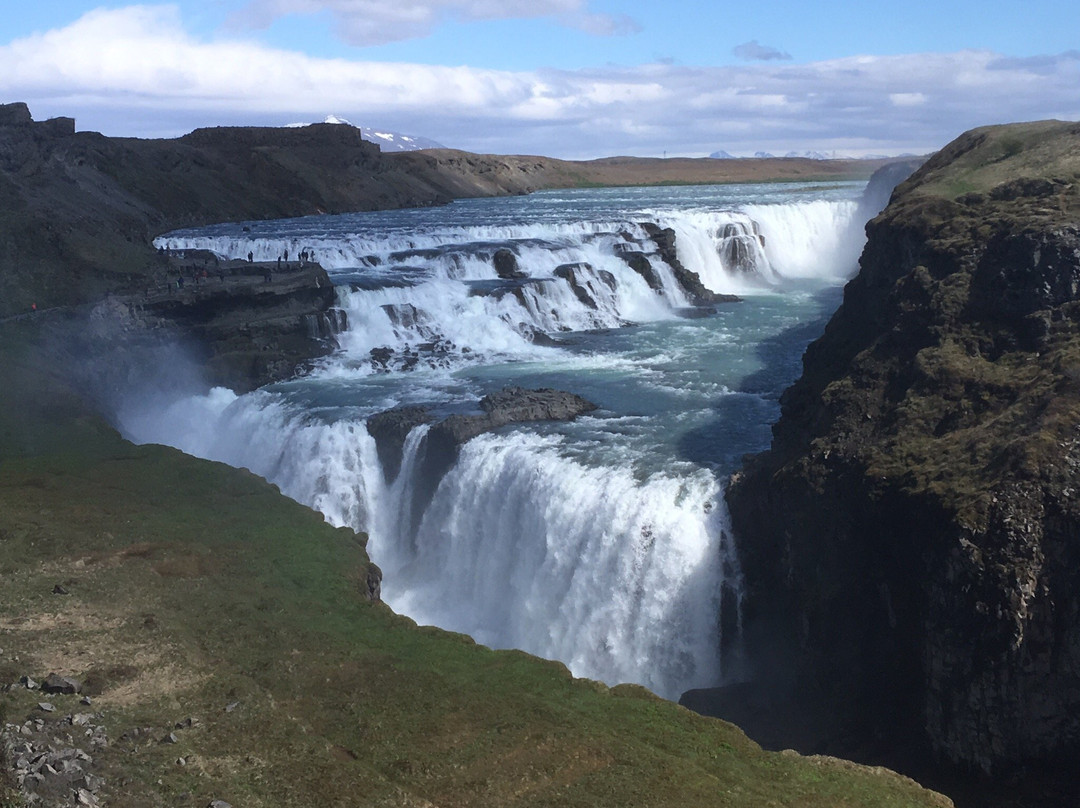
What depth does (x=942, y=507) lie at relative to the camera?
18.5 metres

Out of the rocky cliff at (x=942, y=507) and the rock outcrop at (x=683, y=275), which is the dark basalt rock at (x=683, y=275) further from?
the rocky cliff at (x=942, y=507)

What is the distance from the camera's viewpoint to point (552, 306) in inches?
1893

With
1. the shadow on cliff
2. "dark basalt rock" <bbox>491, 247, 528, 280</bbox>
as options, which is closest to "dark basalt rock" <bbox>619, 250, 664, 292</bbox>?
"dark basalt rock" <bbox>491, 247, 528, 280</bbox>

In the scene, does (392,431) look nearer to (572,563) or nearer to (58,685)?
(572,563)

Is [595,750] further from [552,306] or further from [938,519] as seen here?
[552,306]

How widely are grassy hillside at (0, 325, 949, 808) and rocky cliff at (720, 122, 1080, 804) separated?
12.5 feet

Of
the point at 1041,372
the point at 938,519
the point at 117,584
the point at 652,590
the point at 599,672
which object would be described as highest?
the point at 1041,372

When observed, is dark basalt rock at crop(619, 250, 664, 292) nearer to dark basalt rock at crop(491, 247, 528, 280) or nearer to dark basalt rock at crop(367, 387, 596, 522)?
dark basalt rock at crop(491, 247, 528, 280)

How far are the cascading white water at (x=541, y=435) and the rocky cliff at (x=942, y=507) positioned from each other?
1.99 m

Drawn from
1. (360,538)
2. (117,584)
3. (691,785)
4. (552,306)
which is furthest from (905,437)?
(552,306)

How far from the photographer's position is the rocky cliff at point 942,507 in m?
17.0

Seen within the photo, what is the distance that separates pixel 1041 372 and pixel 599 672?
11398mm

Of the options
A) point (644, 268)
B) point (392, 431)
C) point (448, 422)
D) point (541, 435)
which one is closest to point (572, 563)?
point (541, 435)

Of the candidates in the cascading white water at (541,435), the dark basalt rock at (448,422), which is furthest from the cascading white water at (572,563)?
the dark basalt rock at (448,422)
